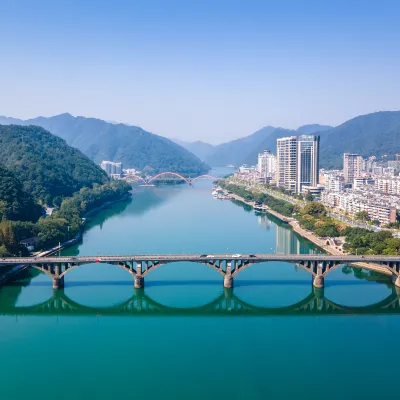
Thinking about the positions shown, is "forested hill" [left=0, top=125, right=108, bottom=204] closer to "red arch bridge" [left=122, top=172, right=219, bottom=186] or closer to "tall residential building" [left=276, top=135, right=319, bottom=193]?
"red arch bridge" [left=122, top=172, right=219, bottom=186]

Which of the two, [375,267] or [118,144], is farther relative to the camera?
[118,144]

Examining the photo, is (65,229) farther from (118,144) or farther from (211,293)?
(118,144)

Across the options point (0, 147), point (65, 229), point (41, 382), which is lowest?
point (41, 382)

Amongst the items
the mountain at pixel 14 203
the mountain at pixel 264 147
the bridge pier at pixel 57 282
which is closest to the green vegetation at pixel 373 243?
the bridge pier at pixel 57 282

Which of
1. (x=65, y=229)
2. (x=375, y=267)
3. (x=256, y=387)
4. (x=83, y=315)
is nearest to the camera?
(x=256, y=387)

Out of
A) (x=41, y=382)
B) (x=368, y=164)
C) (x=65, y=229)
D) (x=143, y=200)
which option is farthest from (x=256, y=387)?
(x=368, y=164)

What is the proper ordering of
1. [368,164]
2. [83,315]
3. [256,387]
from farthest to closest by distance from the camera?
1. [368,164]
2. [83,315]
3. [256,387]
